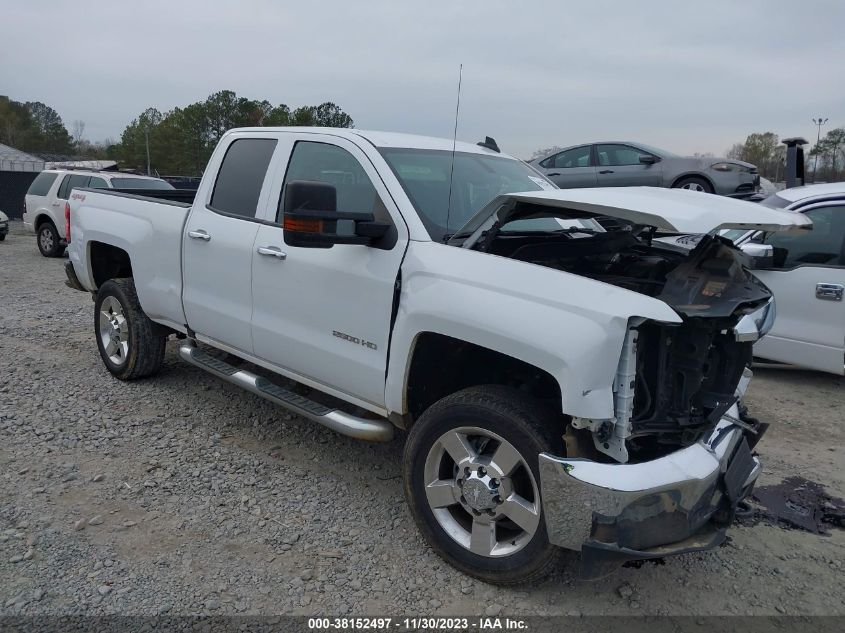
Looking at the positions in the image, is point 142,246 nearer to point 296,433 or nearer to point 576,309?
point 296,433

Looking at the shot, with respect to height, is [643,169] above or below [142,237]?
above

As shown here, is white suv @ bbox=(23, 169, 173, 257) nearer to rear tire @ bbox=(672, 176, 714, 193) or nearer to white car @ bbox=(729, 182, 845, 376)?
rear tire @ bbox=(672, 176, 714, 193)

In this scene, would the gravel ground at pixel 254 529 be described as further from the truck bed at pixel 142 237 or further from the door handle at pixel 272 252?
the door handle at pixel 272 252

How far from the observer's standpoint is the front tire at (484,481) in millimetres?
2916

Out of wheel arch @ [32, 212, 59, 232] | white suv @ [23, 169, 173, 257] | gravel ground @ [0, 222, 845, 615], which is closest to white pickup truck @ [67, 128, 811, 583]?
gravel ground @ [0, 222, 845, 615]

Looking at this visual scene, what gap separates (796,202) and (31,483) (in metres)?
6.28

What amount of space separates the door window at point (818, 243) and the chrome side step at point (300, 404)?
420 cm

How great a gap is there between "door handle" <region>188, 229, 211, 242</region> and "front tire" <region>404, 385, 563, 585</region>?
211cm

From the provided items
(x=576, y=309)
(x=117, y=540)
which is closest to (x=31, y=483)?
(x=117, y=540)

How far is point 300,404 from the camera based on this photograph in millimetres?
3990

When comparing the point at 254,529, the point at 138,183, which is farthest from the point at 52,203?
the point at 254,529

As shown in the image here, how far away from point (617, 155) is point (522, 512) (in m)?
11.1

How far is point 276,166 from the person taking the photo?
4.34m

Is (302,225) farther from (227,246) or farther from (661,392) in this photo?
(661,392)
